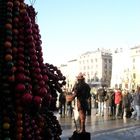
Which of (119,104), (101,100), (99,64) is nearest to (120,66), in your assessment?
(99,64)

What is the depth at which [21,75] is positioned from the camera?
322 centimetres

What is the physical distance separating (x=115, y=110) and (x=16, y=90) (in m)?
25.4

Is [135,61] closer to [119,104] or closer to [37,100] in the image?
[119,104]

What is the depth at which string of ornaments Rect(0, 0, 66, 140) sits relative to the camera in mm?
3189

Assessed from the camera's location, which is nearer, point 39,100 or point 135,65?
point 39,100

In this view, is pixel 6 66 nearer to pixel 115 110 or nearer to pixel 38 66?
pixel 38 66

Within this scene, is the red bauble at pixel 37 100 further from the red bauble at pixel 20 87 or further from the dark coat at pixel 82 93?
the dark coat at pixel 82 93

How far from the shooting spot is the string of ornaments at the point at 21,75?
Result: 10.5 feet

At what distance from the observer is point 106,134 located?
603 inches

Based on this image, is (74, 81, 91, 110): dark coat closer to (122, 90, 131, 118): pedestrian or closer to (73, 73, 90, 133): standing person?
(73, 73, 90, 133): standing person

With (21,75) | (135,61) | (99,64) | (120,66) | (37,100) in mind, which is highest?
(99,64)

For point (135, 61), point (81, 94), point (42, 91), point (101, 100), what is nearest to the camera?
point (42, 91)


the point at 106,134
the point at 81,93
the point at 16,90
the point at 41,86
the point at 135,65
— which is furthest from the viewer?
the point at 135,65

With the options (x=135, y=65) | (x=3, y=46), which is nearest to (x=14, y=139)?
(x=3, y=46)
